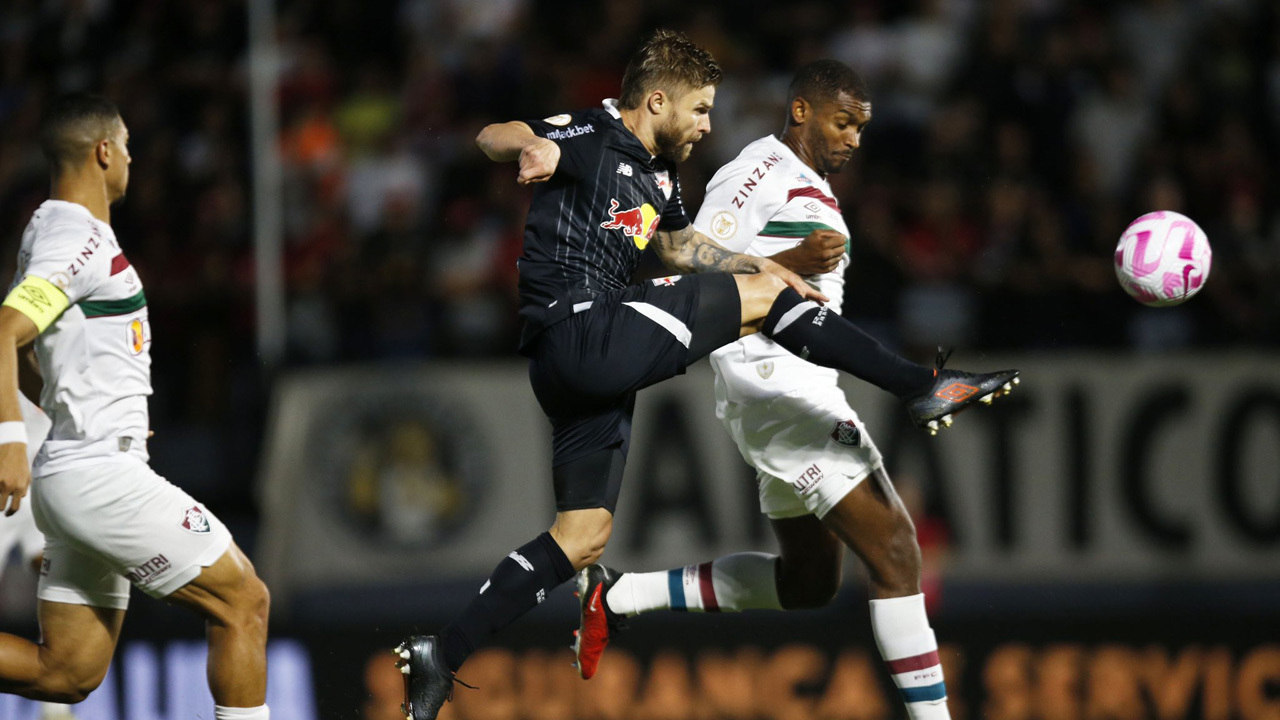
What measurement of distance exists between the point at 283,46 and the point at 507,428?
4.23 m

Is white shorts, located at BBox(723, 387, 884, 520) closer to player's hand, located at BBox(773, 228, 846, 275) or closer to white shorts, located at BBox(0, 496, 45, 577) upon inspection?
player's hand, located at BBox(773, 228, 846, 275)

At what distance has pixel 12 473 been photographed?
455 cm

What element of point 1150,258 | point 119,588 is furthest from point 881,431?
point 119,588

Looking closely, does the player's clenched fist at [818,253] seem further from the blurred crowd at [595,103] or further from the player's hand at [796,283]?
the blurred crowd at [595,103]

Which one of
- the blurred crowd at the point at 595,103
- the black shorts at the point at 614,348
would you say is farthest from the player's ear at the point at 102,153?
the blurred crowd at the point at 595,103

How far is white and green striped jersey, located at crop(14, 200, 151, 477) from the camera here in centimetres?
482

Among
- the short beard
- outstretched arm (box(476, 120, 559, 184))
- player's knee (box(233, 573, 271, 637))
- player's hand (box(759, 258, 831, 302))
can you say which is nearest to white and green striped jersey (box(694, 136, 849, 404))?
player's hand (box(759, 258, 831, 302))

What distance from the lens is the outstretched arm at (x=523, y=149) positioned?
4574mm

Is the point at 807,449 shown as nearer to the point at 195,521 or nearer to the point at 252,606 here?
the point at 252,606

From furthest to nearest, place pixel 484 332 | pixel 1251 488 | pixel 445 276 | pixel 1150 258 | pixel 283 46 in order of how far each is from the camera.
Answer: pixel 283 46 → pixel 445 276 → pixel 484 332 → pixel 1251 488 → pixel 1150 258

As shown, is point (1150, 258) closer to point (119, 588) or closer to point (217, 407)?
point (119, 588)

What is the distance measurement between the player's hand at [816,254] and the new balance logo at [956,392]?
1.99ft

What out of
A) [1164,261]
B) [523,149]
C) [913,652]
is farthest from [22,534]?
[1164,261]

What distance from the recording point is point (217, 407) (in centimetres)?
983
